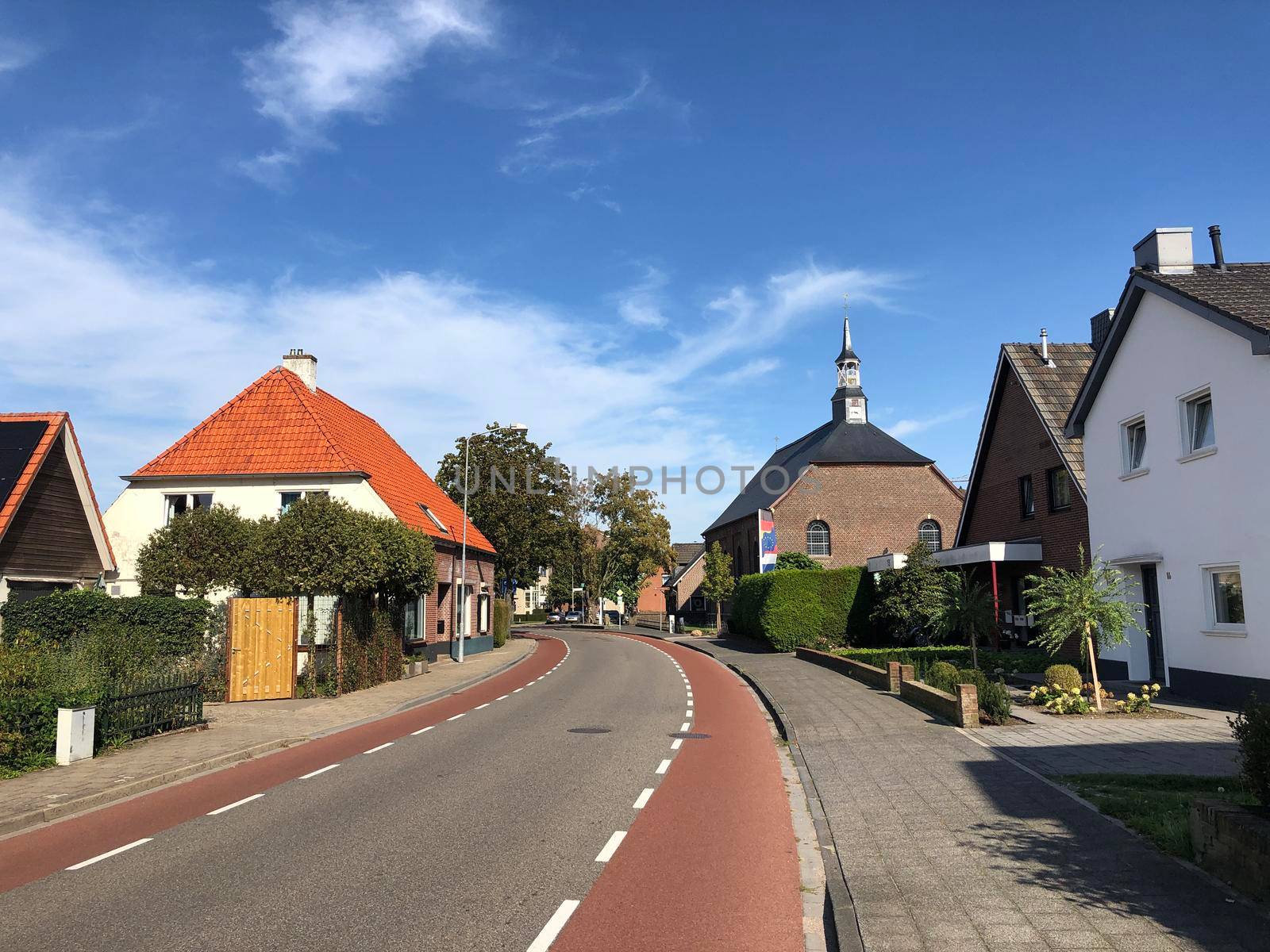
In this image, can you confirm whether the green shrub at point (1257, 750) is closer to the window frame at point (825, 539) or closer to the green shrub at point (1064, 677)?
the green shrub at point (1064, 677)

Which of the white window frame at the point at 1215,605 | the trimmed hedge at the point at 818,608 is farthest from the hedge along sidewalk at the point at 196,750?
the trimmed hedge at the point at 818,608

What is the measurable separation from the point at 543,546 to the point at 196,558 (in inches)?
1078

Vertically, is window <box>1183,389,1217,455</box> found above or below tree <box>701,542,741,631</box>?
above

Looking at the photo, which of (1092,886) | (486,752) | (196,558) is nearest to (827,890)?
(1092,886)

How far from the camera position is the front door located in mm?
18516

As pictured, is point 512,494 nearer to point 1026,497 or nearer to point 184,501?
point 184,501

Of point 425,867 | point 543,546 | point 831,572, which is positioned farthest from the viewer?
point 543,546

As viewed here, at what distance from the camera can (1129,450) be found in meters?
19.5

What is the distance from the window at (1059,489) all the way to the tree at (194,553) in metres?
21.9

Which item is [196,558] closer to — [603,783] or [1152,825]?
[603,783]

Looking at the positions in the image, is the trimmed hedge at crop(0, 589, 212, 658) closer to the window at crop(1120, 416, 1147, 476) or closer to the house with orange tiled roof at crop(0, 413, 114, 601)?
the house with orange tiled roof at crop(0, 413, 114, 601)

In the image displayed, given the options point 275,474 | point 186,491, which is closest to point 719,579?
point 275,474

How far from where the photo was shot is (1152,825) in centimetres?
721

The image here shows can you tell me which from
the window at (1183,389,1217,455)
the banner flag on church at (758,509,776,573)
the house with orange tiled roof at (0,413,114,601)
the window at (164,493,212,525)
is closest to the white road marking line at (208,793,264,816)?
the house with orange tiled roof at (0,413,114,601)
